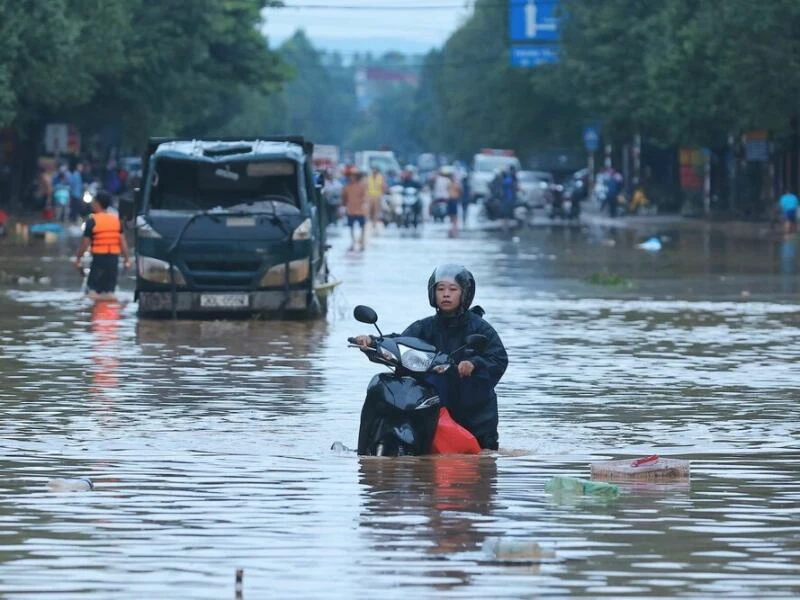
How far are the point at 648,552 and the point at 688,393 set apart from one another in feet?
24.3

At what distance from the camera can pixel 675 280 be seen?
33.6 meters

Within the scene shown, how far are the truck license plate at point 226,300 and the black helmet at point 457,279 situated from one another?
40.1ft

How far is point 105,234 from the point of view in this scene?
2634 cm

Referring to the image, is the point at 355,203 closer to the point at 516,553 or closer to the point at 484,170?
the point at 516,553

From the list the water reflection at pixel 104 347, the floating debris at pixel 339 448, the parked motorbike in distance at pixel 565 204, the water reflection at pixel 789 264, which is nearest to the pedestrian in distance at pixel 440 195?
the parked motorbike in distance at pixel 565 204

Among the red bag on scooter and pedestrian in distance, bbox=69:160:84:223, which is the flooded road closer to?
the red bag on scooter

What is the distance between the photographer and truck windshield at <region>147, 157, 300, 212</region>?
83.3 ft

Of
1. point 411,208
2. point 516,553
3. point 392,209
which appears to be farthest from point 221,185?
point 392,209

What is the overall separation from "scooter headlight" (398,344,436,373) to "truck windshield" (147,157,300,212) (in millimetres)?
12947

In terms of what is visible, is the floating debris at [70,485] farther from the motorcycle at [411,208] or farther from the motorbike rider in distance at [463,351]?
the motorcycle at [411,208]

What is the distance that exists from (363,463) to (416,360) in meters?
0.63

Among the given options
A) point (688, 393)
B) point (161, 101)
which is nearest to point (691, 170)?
point (161, 101)

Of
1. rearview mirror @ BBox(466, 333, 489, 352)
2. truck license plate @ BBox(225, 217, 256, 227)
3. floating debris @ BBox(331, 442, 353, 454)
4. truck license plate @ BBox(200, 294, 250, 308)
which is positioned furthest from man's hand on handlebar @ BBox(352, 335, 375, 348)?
truck license plate @ BBox(225, 217, 256, 227)

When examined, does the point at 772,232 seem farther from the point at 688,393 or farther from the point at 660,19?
the point at 688,393
